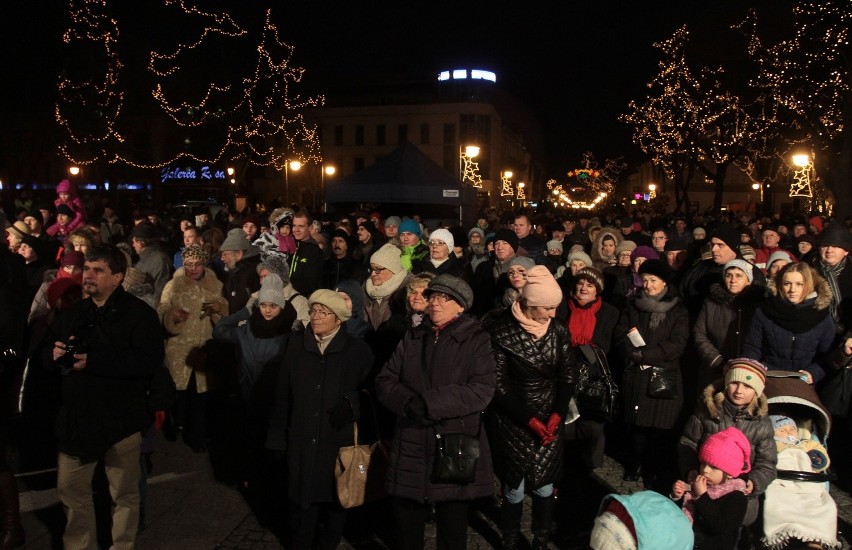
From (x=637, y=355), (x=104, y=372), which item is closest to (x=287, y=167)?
(x=637, y=355)

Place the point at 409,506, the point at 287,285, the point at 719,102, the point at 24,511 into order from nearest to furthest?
the point at 409,506
the point at 24,511
the point at 287,285
the point at 719,102

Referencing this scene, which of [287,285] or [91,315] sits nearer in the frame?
[91,315]

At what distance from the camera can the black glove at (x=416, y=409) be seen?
12.6 feet

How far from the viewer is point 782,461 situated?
439 cm

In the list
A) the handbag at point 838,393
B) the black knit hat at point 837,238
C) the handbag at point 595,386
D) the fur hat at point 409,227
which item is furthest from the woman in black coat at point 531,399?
the fur hat at point 409,227

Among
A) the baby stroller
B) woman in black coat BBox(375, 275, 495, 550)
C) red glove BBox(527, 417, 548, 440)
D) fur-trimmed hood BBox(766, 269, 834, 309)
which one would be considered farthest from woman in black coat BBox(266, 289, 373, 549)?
fur-trimmed hood BBox(766, 269, 834, 309)

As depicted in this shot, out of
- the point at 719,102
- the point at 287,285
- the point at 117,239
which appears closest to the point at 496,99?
the point at 719,102

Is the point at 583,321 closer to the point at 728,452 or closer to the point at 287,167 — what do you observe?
the point at 728,452

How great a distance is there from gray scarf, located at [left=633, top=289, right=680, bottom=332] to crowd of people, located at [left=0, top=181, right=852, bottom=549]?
0.04 ft

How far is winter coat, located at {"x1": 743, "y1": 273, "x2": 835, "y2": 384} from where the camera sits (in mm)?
5438

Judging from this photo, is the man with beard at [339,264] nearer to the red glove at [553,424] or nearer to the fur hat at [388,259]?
the fur hat at [388,259]

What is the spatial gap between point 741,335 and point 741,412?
1684mm

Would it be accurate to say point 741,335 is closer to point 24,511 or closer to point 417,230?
point 417,230

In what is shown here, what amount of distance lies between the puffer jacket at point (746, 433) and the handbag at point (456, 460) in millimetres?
1291
